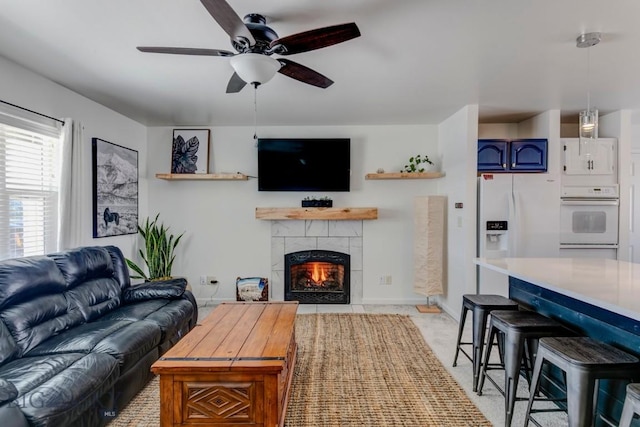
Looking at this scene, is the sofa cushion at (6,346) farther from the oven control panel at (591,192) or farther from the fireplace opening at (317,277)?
the oven control panel at (591,192)

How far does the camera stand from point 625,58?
2.54 meters

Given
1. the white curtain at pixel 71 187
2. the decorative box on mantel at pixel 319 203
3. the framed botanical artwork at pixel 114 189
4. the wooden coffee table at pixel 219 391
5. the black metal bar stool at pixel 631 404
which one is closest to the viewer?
the black metal bar stool at pixel 631 404

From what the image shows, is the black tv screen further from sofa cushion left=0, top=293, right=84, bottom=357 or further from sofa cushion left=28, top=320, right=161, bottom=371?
sofa cushion left=0, top=293, right=84, bottom=357

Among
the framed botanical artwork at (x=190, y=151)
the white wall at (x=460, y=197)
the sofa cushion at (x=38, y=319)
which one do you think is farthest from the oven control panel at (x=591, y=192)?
the sofa cushion at (x=38, y=319)

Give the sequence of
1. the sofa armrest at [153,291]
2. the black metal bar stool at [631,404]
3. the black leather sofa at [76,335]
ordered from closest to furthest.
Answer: the black metal bar stool at [631,404]
the black leather sofa at [76,335]
the sofa armrest at [153,291]

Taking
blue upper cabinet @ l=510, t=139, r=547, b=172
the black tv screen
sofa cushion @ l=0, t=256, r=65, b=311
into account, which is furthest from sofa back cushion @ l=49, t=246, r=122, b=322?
blue upper cabinet @ l=510, t=139, r=547, b=172

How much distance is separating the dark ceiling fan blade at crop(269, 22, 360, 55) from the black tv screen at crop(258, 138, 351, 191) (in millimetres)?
2570

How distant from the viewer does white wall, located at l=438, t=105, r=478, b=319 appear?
152 inches

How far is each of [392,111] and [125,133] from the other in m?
3.48

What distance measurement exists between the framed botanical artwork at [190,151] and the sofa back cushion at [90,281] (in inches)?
72.0

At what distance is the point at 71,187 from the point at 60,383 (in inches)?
83.2

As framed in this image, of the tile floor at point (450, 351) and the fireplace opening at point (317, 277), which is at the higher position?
the fireplace opening at point (317, 277)

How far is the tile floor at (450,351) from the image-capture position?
2.19 meters

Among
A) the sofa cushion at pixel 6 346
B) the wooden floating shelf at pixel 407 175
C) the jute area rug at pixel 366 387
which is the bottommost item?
the jute area rug at pixel 366 387
